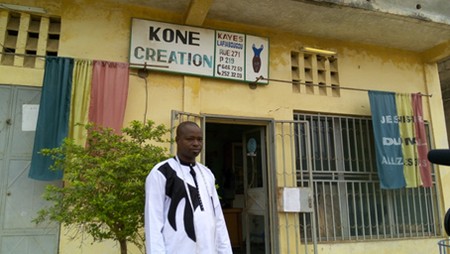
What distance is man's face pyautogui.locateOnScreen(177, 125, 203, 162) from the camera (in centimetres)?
243

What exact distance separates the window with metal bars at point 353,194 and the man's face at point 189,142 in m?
3.03

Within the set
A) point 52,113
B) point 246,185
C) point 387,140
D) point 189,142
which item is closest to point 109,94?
point 52,113

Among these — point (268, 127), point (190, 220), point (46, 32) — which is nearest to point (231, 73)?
point (268, 127)

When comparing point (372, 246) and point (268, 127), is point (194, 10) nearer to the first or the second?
point (268, 127)

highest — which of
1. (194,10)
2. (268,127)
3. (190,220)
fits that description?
(194,10)

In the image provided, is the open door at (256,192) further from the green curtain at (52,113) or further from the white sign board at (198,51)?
the green curtain at (52,113)

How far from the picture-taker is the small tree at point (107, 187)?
2.87 metres

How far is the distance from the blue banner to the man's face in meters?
3.92

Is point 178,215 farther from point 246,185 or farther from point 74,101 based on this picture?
point 246,185

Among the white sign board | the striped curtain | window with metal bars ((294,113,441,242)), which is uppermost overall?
the white sign board

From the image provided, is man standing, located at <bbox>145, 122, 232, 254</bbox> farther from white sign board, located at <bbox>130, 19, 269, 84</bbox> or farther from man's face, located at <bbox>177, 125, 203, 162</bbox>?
white sign board, located at <bbox>130, 19, 269, 84</bbox>

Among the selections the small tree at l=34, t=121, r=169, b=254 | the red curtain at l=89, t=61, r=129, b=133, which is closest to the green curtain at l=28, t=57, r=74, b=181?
the red curtain at l=89, t=61, r=129, b=133

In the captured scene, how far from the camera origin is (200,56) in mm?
4980

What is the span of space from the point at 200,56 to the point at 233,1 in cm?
85
